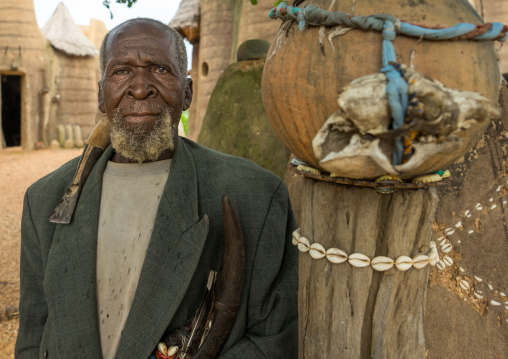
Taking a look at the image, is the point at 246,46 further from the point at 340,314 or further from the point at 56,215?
the point at 340,314

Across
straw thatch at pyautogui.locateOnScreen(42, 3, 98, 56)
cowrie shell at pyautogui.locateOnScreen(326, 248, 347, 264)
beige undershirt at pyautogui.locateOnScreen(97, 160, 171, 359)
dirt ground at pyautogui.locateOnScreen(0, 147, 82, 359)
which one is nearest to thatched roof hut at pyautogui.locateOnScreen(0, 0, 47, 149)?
straw thatch at pyautogui.locateOnScreen(42, 3, 98, 56)

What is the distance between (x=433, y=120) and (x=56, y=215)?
141 cm

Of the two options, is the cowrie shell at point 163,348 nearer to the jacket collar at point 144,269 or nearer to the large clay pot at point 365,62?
the jacket collar at point 144,269

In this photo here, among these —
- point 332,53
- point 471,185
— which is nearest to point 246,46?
point 471,185

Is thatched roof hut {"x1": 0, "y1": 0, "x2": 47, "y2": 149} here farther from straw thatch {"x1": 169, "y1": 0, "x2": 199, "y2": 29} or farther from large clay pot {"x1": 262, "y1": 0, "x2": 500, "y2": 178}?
large clay pot {"x1": 262, "y1": 0, "x2": 500, "y2": 178}

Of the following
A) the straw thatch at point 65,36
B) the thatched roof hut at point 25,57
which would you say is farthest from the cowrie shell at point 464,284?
the straw thatch at point 65,36

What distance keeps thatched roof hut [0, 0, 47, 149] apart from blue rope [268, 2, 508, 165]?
14.1 meters

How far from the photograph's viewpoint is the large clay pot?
3.37ft

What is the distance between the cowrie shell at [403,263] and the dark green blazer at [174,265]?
1.71 feet

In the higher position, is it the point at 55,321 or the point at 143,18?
the point at 143,18

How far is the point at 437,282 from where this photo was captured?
2.34 m

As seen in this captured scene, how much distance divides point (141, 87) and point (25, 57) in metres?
13.7

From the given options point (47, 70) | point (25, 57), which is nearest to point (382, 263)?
point (25, 57)

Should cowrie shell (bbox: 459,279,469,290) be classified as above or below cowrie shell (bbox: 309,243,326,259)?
below
